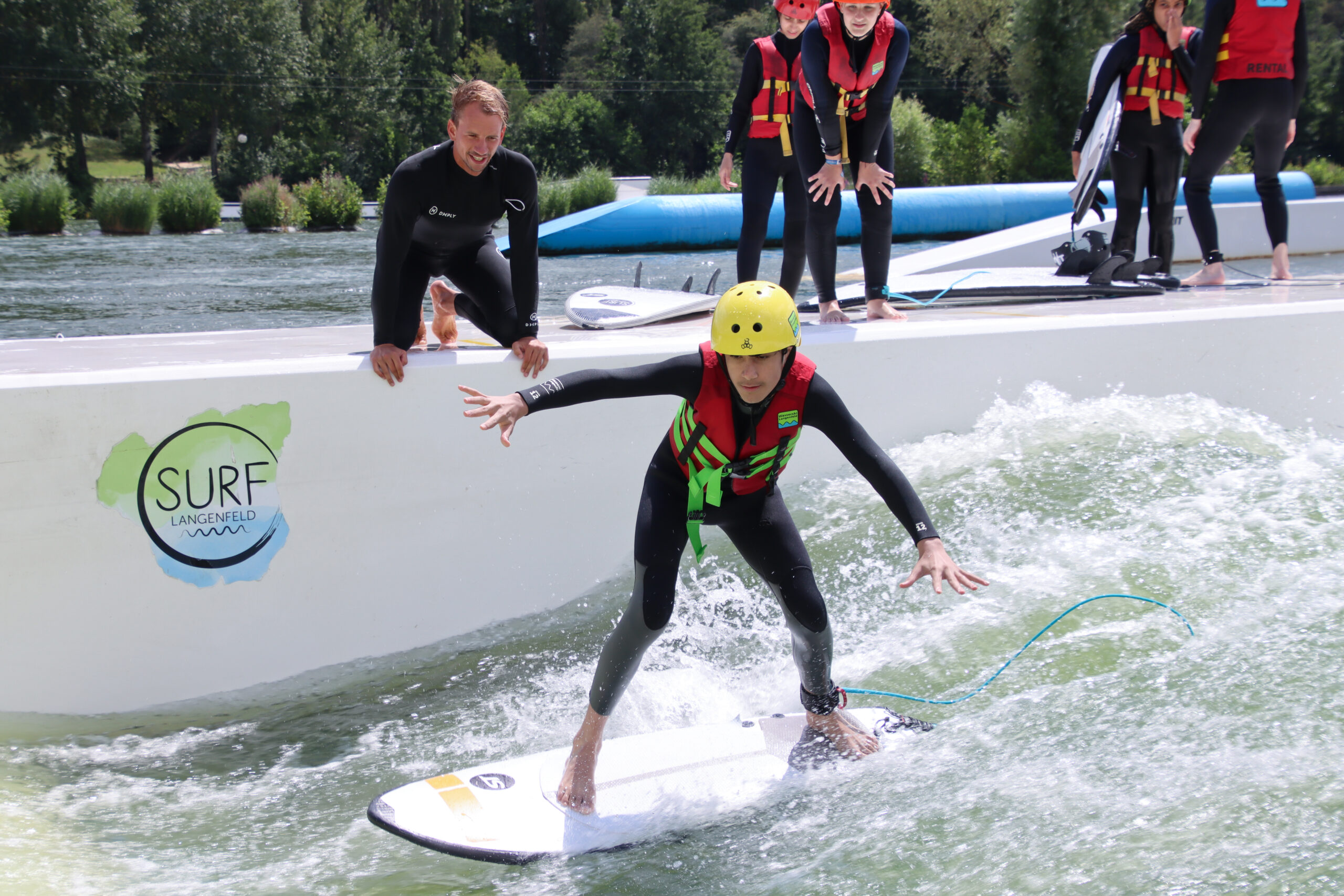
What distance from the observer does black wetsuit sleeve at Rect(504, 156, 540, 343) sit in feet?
14.4

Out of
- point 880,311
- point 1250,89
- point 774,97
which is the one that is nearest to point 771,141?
point 774,97

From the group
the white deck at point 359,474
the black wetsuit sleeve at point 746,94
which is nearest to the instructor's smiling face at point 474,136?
the white deck at point 359,474

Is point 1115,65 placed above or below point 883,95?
above

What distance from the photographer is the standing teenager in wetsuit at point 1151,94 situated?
6.81 m

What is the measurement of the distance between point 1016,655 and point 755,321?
1.80 metres

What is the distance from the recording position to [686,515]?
3354mm

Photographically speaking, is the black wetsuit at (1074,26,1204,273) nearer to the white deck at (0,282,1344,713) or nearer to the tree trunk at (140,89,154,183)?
the white deck at (0,282,1344,713)

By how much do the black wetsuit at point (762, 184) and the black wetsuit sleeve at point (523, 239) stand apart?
4.79 ft

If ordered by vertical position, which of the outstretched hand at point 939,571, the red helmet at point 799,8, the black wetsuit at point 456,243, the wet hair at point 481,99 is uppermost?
the red helmet at point 799,8

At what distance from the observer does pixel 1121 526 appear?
4777 mm

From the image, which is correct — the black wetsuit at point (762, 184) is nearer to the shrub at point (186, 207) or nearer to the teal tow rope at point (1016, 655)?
the teal tow rope at point (1016, 655)

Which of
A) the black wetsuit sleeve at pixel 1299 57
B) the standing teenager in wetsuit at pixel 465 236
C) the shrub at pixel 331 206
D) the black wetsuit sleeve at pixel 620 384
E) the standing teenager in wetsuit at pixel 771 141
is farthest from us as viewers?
the shrub at pixel 331 206

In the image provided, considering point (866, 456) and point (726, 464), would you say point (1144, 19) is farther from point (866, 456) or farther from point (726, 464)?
point (726, 464)

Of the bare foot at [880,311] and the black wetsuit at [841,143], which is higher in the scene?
the black wetsuit at [841,143]
